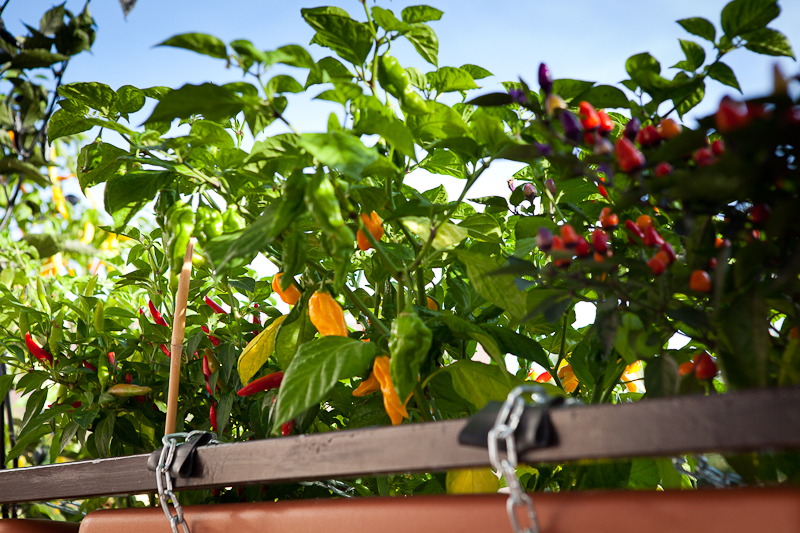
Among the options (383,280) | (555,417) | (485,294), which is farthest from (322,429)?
(555,417)

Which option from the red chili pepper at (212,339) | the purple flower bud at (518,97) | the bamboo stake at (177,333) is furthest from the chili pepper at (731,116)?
the red chili pepper at (212,339)

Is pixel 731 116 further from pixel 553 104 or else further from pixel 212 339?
pixel 212 339

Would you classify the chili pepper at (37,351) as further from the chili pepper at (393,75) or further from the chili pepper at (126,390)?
the chili pepper at (393,75)

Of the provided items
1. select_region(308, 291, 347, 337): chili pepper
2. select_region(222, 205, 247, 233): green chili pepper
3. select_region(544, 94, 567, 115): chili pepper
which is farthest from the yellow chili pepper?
select_region(544, 94, 567, 115): chili pepper

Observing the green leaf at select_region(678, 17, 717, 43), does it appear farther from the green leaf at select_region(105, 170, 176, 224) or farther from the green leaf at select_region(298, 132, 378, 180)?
the green leaf at select_region(105, 170, 176, 224)

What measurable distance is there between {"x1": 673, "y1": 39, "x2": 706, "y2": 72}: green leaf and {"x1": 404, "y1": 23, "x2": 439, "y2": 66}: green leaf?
0.63 ft

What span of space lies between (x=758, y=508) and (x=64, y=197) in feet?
6.29

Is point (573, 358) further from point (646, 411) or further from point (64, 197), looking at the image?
point (64, 197)

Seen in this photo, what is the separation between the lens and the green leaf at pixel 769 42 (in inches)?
15.9

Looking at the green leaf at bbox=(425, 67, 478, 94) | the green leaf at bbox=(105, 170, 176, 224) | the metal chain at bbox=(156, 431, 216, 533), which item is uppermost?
A: the green leaf at bbox=(425, 67, 478, 94)

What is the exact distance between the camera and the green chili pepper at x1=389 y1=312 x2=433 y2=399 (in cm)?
39

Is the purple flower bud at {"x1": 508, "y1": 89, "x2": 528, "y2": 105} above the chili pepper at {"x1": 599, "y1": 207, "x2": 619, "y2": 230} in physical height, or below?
above

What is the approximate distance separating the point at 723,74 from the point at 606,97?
3.3 inches

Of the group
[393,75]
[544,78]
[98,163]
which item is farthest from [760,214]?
[98,163]
